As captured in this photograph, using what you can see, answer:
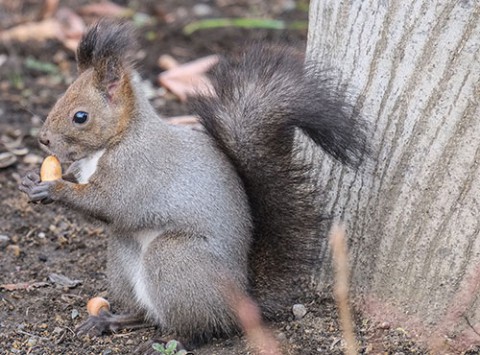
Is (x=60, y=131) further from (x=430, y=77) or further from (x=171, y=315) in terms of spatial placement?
(x=430, y=77)

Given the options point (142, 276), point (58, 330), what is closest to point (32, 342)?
point (58, 330)

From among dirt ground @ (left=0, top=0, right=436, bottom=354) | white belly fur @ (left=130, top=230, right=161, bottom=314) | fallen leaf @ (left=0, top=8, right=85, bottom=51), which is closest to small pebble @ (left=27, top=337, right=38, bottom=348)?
dirt ground @ (left=0, top=0, right=436, bottom=354)

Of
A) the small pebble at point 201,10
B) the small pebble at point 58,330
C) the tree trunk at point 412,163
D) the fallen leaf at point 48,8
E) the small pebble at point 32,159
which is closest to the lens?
the tree trunk at point 412,163

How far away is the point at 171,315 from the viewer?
2.35 meters

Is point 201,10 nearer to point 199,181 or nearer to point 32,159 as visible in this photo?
point 32,159

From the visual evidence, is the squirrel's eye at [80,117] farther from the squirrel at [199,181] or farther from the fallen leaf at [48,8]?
the fallen leaf at [48,8]

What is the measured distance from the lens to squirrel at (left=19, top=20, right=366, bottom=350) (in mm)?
2326

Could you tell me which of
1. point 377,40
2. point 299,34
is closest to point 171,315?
point 377,40

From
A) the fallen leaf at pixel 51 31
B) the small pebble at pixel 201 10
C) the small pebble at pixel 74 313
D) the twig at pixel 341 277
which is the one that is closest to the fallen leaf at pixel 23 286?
the small pebble at pixel 74 313

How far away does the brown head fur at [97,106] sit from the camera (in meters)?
2.44

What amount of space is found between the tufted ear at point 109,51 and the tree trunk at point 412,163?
0.51 m

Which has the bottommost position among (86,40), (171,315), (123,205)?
(171,315)

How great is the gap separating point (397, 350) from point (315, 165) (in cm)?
54

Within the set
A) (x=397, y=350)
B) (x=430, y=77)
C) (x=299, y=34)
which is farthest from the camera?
(x=299, y=34)
